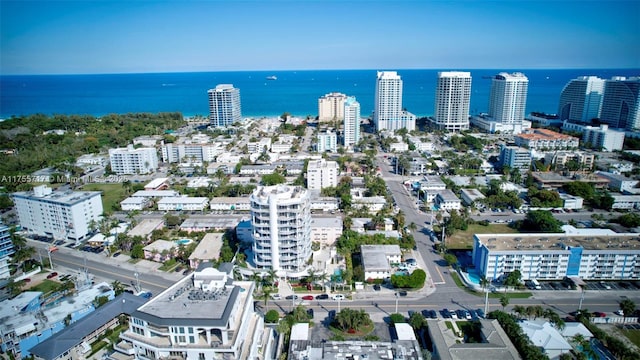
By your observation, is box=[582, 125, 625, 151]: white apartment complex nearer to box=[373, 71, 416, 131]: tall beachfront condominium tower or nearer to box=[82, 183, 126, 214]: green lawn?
box=[373, 71, 416, 131]: tall beachfront condominium tower

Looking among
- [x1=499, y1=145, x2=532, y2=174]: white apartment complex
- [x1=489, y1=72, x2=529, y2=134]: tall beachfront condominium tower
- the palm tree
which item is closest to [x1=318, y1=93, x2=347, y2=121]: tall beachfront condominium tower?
[x1=489, y1=72, x2=529, y2=134]: tall beachfront condominium tower

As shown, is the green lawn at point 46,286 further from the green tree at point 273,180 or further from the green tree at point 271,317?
the green tree at point 273,180

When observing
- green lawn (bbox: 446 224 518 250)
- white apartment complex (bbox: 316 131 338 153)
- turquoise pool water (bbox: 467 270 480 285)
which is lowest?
turquoise pool water (bbox: 467 270 480 285)

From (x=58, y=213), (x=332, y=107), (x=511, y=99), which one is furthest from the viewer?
(x=332, y=107)

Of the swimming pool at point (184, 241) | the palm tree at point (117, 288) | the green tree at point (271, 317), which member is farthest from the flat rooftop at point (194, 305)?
the swimming pool at point (184, 241)

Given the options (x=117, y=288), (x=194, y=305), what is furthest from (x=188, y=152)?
(x=194, y=305)

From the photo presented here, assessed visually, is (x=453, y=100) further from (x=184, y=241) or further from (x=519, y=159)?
(x=184, y=241)

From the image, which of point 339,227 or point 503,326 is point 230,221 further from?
point 503,326
